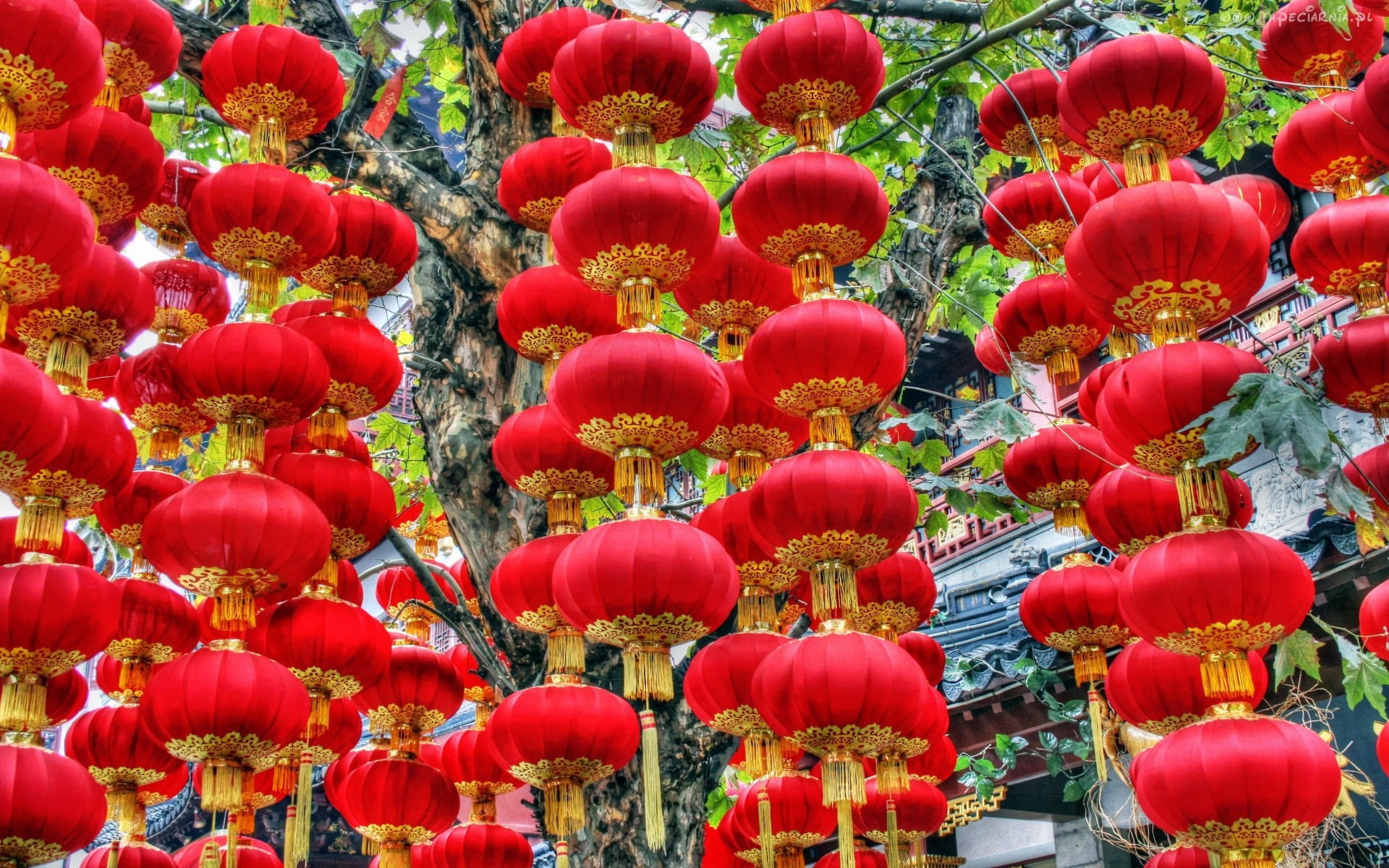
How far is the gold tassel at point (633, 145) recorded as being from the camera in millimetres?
3568

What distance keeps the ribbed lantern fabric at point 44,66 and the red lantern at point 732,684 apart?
2335mm

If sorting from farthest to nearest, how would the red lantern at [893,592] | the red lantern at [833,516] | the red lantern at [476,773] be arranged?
1. the red lantern at [476,773]
2. the red lantern at [893,592]
3. the red lantern at [833,516]

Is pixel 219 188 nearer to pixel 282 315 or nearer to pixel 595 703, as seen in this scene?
pixel 282 315

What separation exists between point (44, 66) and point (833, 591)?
2.46 metres

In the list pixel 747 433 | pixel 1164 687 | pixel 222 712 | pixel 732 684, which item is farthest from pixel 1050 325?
pixel 222 712

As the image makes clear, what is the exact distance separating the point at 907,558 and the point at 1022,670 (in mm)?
3516

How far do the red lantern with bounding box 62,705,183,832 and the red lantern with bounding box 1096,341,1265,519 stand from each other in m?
3.12

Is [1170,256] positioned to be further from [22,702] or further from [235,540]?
[22,702]

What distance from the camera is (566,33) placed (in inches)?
168

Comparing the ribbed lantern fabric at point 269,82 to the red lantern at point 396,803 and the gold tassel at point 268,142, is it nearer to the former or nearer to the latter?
the gold tassel at point 268,142

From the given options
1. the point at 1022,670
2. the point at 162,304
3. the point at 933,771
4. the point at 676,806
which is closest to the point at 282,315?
the point at 162,304

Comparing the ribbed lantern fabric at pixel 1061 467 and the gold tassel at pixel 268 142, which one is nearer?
the gold tassel at pixel 268 142

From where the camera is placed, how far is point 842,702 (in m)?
3.10

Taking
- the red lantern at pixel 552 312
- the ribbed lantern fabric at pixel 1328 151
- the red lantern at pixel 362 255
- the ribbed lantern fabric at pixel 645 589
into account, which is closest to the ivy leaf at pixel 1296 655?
the ribbed lantern fabric at pixel 1328 151
